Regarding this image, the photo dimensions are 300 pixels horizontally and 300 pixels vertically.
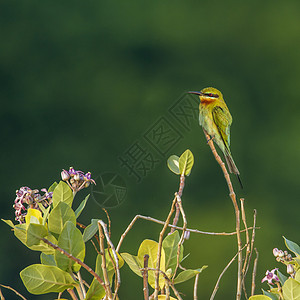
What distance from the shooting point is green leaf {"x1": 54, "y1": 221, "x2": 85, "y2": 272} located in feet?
1.83

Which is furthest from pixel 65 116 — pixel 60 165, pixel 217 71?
pixel 217 71

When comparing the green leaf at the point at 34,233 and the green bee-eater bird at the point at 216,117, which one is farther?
the green bee-eater bird at the point at 216,117

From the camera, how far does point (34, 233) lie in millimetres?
545

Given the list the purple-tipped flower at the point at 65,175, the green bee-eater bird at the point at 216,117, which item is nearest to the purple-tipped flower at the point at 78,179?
the purple-tipped flower at the point at 65,175

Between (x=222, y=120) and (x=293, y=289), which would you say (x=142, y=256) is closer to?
(x=293, y=289)

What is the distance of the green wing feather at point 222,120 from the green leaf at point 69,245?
0.83 metres

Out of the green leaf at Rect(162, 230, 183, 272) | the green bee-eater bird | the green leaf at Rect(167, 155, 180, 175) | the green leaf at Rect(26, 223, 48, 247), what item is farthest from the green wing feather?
the green leaf at Rect(26, 223, 48, 247)

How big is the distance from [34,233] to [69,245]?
4 cm

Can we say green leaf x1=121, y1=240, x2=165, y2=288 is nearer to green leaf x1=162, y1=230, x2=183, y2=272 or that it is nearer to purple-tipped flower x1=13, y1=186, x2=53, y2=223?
green leaf x1=162, y1=230, x2=183, y2=272

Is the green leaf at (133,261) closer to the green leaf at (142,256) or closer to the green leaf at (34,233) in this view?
the green leaf at (142,256)

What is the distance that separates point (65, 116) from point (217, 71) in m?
1.40

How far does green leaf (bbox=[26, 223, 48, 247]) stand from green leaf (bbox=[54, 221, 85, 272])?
2cm

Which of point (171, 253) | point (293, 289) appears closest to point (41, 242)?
point (171, 253)

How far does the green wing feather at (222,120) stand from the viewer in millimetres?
1356
